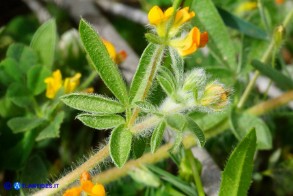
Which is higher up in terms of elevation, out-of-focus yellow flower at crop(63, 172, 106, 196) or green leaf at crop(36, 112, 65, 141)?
green leaf at crop(36, 112, 65, 141)

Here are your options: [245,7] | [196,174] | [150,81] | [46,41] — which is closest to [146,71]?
[150,81]

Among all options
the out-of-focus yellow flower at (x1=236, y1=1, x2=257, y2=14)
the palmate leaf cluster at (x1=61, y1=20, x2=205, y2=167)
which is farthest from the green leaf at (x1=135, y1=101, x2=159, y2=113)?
the out-of-focus yellow flower at (x1=236, y1=1, x2=257, y2=14)

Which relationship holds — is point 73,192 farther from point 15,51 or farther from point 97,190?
point 15,51

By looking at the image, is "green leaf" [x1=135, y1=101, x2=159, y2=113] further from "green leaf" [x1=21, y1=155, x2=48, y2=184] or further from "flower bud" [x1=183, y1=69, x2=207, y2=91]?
"green leaf" [x1=21, y1=155, x2=48, y2=184]

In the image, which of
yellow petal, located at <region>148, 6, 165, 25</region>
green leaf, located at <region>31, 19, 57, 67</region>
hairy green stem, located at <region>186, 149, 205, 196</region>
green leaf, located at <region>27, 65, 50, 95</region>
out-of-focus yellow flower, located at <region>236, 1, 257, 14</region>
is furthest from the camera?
out-of-focus yellow flower, located at <region>236, 1, 257, 14</region>

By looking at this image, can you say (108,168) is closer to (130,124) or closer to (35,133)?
(35,133)

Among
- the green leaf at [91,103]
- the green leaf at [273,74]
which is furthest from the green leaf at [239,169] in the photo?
the green leaf at [273,74]

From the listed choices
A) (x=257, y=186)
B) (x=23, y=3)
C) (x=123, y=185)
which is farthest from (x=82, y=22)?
(x=23, y=3)
